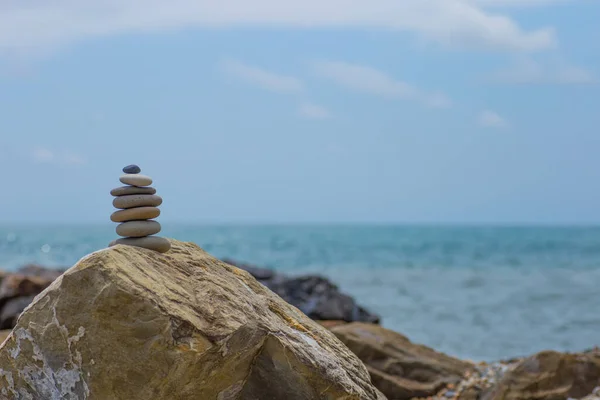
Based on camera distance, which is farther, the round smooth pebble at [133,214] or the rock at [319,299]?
the rock at [319,299]

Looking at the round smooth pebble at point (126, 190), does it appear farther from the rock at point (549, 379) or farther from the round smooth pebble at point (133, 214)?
the rock at point (549, 379)

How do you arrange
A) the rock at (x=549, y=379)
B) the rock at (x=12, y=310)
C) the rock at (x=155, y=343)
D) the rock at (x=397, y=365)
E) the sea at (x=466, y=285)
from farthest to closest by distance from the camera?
the sea at (x=466, y=285)
the rock at (x=12, y=310)
the rock at (x=397, y=365)
the rock at (x=549, y=379)
the rock at (x=155, y=343)

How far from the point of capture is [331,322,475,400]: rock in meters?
7.04

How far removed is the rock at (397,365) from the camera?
7.04 meters

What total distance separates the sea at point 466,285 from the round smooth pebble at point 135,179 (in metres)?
9.35

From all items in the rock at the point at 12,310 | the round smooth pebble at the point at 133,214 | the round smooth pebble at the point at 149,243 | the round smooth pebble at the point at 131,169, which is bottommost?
the rock at the point at 12,310

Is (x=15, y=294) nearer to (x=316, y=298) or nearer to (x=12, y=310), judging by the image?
(x=12, y=310)

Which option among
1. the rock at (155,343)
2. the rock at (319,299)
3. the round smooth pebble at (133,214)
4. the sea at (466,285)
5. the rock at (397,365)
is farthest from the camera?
the sea at (466,285)

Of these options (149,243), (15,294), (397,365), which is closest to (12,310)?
(15,294)

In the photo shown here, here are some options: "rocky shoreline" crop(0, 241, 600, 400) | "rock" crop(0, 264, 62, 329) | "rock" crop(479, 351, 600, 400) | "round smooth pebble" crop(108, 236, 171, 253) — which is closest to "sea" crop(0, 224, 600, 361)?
"rock" crop(479, 351, 600, 400)

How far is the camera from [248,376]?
4.00 m

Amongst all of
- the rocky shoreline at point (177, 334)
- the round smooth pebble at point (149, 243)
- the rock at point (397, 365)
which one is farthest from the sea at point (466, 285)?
the round smooth pebble at point (149, 243)

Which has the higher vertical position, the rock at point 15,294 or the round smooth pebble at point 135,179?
the round smooth pebble at point 135,179

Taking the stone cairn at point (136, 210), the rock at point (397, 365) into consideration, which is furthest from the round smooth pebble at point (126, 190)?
the rock at point (397, 365)
